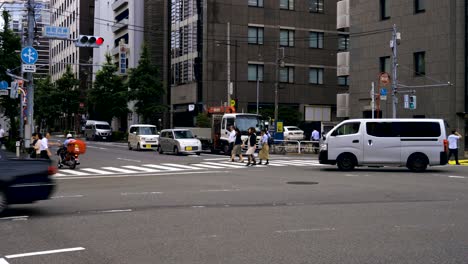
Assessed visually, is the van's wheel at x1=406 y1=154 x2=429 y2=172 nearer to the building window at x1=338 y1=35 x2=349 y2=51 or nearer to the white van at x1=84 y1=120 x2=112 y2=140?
the building window at x1=338 y1=35 x2=349 y2=51

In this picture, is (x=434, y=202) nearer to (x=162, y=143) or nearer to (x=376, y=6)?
(x=162, y=143)

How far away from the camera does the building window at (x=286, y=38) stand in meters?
63.2

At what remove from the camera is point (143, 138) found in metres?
42.5

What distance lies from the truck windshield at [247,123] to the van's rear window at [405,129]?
13.4 metres

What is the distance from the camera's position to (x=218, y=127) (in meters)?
38.2

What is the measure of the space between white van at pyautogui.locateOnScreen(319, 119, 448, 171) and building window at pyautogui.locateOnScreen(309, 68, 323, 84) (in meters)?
42.2

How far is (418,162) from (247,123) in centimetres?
Result: 1442

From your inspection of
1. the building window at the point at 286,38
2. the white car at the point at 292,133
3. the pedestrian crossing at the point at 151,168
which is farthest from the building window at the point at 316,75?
the pedestrian crossing at the point at 151,168

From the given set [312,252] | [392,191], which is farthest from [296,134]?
[312,252]

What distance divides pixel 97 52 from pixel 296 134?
2172 inches

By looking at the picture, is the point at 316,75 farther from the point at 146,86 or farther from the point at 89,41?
the point at 89,41

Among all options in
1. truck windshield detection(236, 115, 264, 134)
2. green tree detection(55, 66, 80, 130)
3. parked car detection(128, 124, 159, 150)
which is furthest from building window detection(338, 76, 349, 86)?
green tree detection(55, 66, 80, 130)

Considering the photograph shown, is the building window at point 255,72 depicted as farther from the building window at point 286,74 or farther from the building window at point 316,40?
the building window at point 316,40

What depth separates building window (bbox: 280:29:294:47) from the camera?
63250mm
